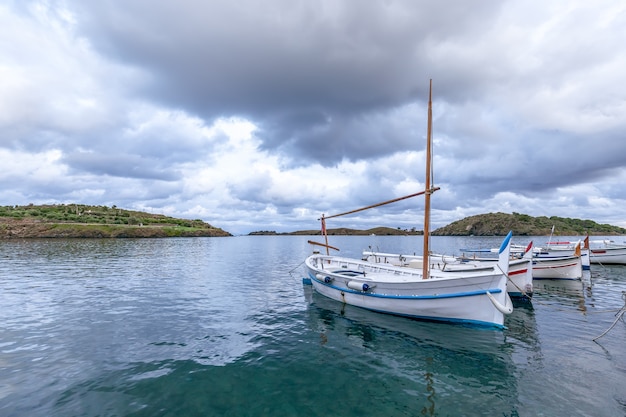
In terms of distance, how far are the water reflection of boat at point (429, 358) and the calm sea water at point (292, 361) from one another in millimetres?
67

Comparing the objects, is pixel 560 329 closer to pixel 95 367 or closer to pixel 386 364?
pixel 386 364

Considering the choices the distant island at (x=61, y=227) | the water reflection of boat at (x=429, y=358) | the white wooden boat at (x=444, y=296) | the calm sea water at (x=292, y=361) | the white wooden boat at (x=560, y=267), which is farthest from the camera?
the distant island at (x=61, y=227)

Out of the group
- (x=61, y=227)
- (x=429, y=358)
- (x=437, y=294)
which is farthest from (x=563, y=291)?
(x=61, y=227)

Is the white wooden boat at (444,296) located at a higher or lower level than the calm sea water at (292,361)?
higher

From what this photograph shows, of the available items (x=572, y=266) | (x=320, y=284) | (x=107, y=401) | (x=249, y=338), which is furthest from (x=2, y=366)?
(x=572, y=266)

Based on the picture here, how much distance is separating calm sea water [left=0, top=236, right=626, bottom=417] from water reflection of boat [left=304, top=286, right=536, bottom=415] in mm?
67

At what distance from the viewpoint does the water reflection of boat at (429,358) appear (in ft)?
33.4

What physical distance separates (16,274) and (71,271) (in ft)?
17.3

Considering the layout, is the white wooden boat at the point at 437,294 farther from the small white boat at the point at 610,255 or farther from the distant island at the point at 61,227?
the distant island at the point at 61,227

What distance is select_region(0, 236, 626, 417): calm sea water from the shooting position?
9.78 m

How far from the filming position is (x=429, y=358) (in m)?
13.5

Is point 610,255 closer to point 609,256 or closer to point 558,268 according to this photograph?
point 609,256

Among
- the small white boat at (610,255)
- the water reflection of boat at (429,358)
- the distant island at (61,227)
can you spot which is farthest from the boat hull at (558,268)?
the distant island at (61,227)

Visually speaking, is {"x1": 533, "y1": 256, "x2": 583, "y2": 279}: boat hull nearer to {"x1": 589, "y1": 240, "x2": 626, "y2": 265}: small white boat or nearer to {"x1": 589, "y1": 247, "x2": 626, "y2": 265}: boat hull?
{"x1": 589, "y1": 240, "x2": 626, "y2": 265}: small white boat
